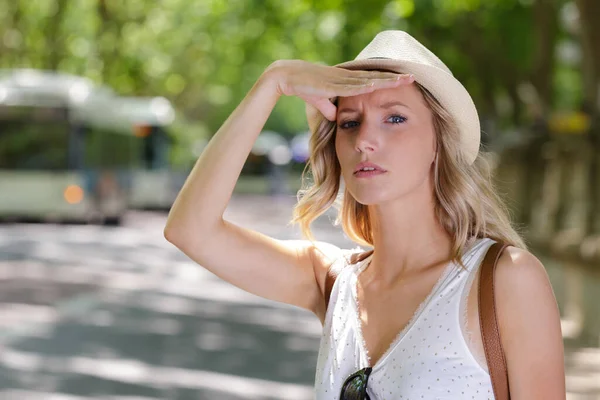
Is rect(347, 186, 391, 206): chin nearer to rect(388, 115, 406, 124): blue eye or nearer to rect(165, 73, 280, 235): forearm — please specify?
rect(388, 115, 406, 124): blue eye

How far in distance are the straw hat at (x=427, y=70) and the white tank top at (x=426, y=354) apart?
11.7 inches

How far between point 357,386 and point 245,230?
24.5 inches

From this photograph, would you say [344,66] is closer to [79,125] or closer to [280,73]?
[280,73]

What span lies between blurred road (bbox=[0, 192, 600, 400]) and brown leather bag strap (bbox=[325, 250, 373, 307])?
6066 mm

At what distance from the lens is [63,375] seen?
10.1 m

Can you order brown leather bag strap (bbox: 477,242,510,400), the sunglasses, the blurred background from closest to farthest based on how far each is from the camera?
brown leather bag strap (bbox: 477,242,510,400) → the sunglasses → the blurred background

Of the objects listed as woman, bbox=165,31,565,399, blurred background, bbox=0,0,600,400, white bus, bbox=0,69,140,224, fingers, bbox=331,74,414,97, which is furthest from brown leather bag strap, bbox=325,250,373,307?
white bus, bbox=0,69,140,224

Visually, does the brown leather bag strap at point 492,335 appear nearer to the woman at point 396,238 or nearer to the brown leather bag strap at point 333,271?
the woman at point 396,238

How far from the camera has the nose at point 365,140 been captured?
2975mm

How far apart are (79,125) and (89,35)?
20.9 meters

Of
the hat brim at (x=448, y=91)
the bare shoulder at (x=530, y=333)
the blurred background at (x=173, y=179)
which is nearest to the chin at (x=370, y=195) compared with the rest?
the hat brim at (x=448, y=91)

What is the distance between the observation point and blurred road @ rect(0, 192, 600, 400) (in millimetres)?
9688

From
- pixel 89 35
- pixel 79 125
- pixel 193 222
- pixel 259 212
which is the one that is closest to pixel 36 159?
pixel 79 125

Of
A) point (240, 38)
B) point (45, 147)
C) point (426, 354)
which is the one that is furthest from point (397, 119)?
point (240, 38)
